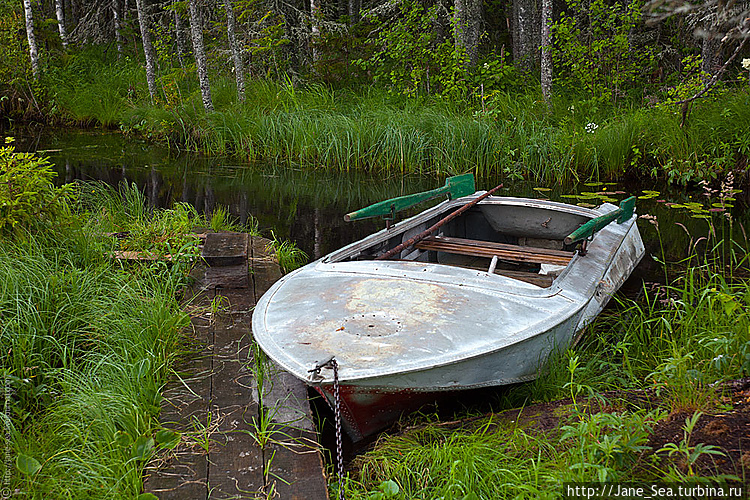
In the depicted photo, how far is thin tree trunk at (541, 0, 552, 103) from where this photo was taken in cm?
1061

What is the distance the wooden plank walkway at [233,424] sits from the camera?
2676 millimetres

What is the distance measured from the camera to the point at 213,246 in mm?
4910

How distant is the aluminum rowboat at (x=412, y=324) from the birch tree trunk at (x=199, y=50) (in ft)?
28.7

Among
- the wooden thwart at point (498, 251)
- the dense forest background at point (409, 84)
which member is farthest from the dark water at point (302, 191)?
the wooden thwart at point (498, 251)

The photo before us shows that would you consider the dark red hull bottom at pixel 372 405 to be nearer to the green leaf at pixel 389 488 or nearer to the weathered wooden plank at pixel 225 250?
the green leaf at pixel 389 488

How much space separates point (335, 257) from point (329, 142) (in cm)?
673

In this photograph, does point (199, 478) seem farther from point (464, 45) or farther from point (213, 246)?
point (464, 45)

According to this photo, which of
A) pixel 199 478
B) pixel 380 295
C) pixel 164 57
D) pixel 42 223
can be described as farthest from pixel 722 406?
pixel 164 57

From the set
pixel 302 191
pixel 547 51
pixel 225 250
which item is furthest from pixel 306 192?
pixel 225 250

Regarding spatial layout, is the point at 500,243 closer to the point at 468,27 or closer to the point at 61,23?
the point at 468,27

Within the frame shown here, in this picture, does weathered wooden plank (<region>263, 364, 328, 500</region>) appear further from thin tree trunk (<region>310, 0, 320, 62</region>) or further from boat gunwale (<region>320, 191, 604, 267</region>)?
thin tree trunk (<region>310, 0, 320, 62</region>)

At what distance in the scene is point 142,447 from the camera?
9.12ft

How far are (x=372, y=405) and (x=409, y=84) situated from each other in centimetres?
1083

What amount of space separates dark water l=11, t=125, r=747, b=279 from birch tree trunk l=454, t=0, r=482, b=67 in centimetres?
349
